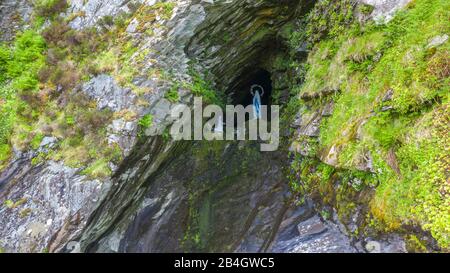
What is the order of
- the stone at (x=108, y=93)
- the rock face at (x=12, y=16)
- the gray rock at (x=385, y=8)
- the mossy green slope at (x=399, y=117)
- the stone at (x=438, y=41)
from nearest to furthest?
the mossy green slope at (x=399, y=117), the stone at (x=438, y=41), the gray rock at (x=385, y=8), the stone at (x=108, y=93), the rock face at (x=12, y=16)

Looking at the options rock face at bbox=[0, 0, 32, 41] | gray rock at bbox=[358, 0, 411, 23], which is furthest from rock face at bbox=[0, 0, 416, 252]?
rock face at bbox=[0, 0, 32, 41]

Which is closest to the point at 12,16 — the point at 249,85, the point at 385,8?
the point at 249,85

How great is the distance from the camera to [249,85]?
41.8 feet

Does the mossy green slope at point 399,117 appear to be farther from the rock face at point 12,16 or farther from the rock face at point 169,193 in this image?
the rock face at point 12,16

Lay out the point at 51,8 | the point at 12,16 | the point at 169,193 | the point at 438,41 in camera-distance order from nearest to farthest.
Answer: the point at 438,41 < the point at 169,193 < the point at 51,8 < the point at 12,16

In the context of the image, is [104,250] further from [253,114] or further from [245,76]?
[245,76]

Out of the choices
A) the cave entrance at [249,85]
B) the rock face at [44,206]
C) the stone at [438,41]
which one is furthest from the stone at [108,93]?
the stone at [438,41]

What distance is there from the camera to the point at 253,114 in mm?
Result: 11648

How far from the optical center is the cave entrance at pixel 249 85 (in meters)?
11.9

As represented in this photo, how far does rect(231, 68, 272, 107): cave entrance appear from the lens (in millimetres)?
11876

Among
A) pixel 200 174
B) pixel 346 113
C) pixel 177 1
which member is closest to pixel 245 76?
pixel 177 1

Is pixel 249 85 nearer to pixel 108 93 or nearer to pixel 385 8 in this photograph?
pixel 108 93

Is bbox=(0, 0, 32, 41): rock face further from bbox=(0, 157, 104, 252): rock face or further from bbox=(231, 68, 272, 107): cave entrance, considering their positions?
bbox=(231, 68, 272, 107): cave entrance

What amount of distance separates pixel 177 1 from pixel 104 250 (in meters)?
6.10
